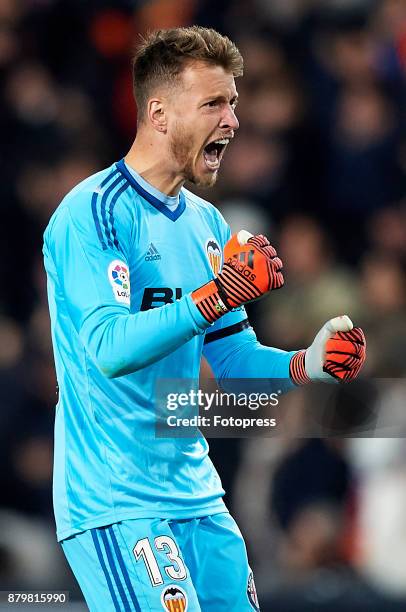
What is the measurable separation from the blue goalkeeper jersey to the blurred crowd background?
2321mm

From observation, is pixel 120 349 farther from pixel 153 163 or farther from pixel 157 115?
pixel 157 115

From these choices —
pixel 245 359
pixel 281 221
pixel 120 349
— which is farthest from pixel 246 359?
pixel 281 221

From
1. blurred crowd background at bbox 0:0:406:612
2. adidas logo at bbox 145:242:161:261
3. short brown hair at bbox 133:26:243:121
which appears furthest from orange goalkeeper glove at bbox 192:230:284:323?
blurred crowd background at bbox 0:0:406:612

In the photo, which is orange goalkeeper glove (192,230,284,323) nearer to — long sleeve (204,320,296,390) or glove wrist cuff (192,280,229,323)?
glove wrist cuff (192,280,229,323)

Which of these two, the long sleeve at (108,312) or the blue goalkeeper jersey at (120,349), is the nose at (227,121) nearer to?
the blue goalkeeper jersey at (120,349)

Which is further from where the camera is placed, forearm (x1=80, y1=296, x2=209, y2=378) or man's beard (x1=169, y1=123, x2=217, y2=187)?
Result: man's beard (x1=169, y1=123, x2=217, y2=187)

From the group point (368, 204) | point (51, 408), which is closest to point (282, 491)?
A: point (51, 408)

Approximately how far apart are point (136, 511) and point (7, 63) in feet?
12.2

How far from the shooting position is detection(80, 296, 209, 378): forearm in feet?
7.70

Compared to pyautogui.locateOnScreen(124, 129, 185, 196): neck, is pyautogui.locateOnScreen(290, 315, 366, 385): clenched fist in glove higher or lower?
lower

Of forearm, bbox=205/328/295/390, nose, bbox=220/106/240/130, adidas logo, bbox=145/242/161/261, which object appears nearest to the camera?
adidas logo, bbox=145/242/161/261

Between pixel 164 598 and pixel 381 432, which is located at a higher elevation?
pixel 164 598

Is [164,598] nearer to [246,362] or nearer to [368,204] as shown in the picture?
[246,362]

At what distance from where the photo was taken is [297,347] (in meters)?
5.28
